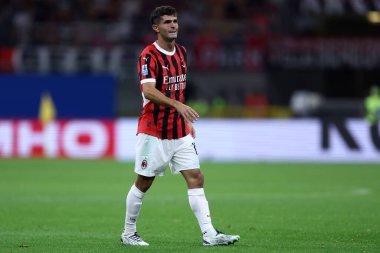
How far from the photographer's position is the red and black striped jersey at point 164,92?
8664 millimetres

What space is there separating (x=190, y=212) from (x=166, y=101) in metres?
4.37

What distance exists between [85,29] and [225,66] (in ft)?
15.4

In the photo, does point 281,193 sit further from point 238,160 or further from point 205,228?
point 238,160

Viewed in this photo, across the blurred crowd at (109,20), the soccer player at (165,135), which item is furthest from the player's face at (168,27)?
the blurred crowd at (109,20)

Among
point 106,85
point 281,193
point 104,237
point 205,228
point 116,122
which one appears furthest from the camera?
point 106,85

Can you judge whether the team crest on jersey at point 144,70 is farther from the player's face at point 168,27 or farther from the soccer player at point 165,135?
the player's face at point 168,27

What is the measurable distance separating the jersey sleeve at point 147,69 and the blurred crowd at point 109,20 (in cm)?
2126

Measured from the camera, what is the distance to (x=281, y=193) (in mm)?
15523

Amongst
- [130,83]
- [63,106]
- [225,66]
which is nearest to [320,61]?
[225,66]

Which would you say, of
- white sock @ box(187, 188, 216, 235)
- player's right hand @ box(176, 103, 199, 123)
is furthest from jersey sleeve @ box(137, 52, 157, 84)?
white sock @ box(187, 188, 216, 235)

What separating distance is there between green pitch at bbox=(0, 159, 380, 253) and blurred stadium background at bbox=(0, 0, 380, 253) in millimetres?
36

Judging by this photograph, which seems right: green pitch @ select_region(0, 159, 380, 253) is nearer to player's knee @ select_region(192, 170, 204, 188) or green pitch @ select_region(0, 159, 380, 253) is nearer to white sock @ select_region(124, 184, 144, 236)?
white sock @ select_region(124, 184, 144, 236)

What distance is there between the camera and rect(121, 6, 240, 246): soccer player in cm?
859

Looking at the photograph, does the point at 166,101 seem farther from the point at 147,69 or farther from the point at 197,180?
the point at 197,180
